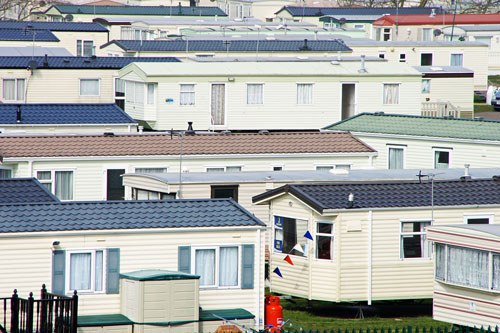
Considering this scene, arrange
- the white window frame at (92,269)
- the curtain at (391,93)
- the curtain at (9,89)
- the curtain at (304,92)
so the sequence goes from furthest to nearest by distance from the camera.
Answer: the curtain at (391,93) → the curtain at (9,89) → the curtain at (304,92) → the white window frame at (92,269)

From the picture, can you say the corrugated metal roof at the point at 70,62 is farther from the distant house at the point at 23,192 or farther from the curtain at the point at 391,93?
the distant house at the point at 23,192

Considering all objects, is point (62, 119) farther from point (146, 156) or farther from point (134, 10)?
point (134, 10)

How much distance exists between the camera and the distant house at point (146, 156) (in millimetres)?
31969

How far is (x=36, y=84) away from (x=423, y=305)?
26.0 metres

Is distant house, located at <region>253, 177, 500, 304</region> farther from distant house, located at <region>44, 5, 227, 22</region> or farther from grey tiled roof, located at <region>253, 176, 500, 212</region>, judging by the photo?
distant house, located at <region>44, 5, 227, 22</region>

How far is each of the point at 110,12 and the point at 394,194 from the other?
63.3 metres

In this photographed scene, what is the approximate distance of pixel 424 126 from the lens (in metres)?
37.2

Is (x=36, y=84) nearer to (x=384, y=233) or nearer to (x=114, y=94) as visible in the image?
(x=114, y=94)

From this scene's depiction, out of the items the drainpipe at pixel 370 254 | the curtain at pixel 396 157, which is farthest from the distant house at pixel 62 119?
the drainpipe at pixel 370 254

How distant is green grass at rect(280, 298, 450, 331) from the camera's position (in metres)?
24.1

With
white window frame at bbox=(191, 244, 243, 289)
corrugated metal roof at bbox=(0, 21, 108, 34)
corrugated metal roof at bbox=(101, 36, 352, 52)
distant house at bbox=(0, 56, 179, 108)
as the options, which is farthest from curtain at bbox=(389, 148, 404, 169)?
corrugated metal roof at bbox=(0, 21, 108, 34)

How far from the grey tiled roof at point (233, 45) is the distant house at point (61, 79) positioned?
6230mm

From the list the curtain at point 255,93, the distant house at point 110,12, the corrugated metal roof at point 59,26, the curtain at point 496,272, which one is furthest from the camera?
the distant house at point 110,12

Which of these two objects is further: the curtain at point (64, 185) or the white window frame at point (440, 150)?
the white window frame at point (440, 150)
